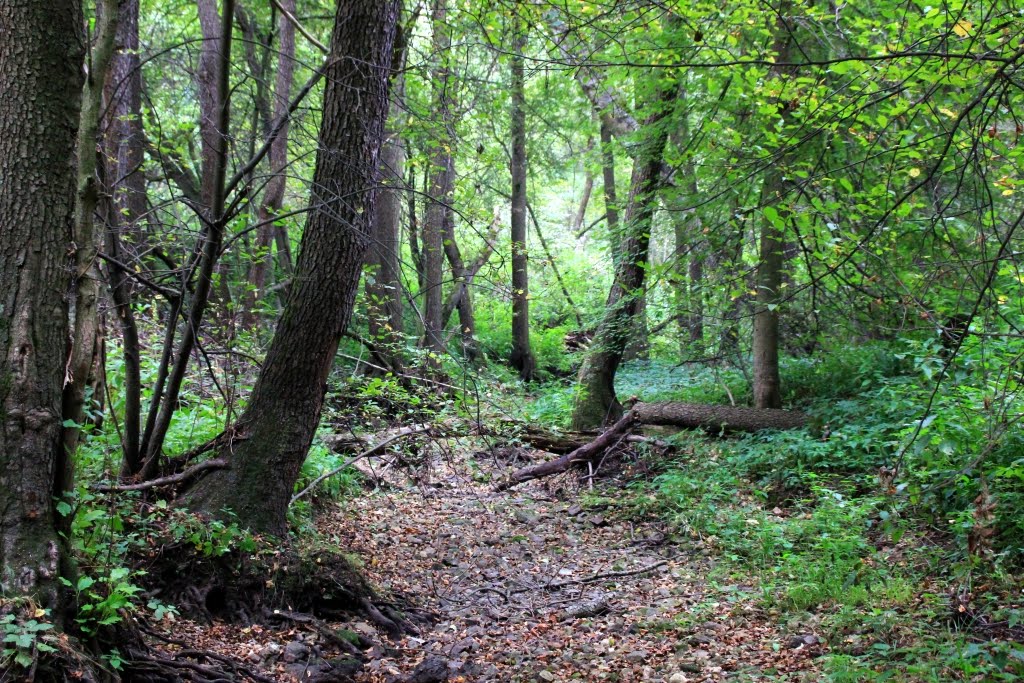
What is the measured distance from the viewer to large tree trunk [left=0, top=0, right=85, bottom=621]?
2.83m

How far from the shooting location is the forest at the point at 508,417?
9.93 feet

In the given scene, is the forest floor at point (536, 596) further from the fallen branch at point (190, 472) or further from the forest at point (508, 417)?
the fallen branch at point (190, 472)

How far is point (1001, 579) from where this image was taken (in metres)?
4.45

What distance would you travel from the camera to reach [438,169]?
7168 millimetres

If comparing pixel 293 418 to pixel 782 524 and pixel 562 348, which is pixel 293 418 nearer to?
pixel 782 524

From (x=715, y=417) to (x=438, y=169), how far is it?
16.6 feet

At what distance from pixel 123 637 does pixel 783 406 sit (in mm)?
8551

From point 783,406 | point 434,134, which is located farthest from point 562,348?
point 434,134

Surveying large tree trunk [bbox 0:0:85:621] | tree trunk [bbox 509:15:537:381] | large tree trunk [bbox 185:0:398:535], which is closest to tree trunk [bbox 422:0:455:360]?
large tree trunk [bbox 185:0:398:535]

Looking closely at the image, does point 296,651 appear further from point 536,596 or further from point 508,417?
point 508,417

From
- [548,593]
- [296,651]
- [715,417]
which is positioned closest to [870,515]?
[548,593]

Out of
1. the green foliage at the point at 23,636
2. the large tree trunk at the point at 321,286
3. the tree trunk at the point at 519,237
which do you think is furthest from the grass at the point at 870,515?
the tree trunk at the point at 519,237

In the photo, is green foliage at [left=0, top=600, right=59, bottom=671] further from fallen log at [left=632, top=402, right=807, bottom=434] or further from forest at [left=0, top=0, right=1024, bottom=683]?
fallen log at [left=632, top=402, right=807, bottom=434]

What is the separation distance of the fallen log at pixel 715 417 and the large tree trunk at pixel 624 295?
645 millimetres
